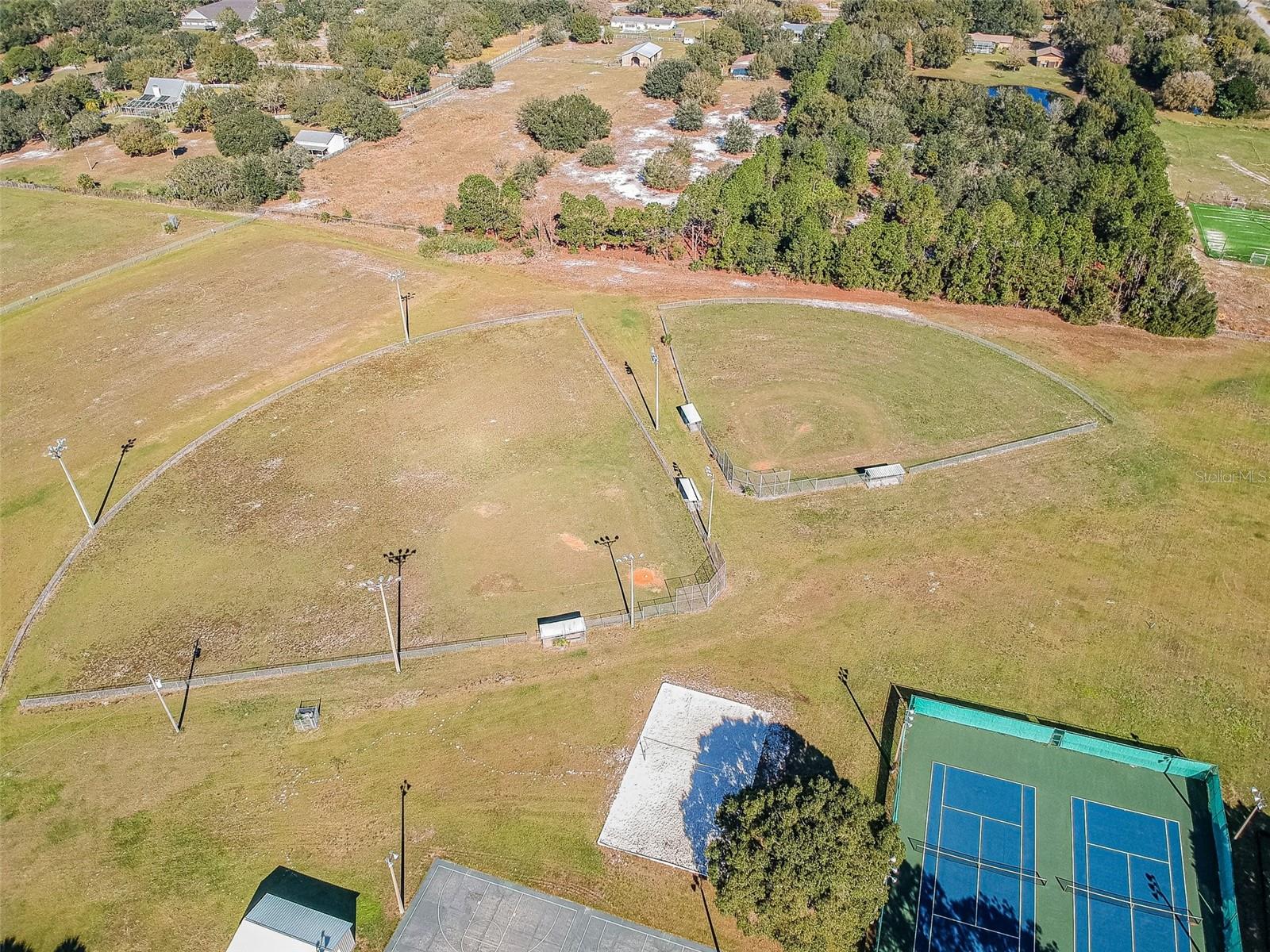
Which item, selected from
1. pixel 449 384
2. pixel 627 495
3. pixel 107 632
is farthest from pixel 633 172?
pixel 107 632

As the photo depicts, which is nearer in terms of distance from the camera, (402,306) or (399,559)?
(399,559)

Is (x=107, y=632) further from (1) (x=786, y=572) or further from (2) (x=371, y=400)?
(1) (x=786, y=572)

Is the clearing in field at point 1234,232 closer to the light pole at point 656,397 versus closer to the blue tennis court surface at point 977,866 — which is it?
the light pole at point 656,397

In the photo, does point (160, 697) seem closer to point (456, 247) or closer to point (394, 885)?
point (394, 885)

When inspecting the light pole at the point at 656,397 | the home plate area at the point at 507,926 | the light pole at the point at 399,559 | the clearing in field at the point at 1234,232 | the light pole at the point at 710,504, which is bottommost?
the home plate area at the point at 507,926

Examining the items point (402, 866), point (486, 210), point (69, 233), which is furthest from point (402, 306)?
point (402, 866)


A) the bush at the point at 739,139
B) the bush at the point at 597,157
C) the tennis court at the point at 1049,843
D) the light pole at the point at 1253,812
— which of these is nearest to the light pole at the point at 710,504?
the tennis court at the point at 1049,843
